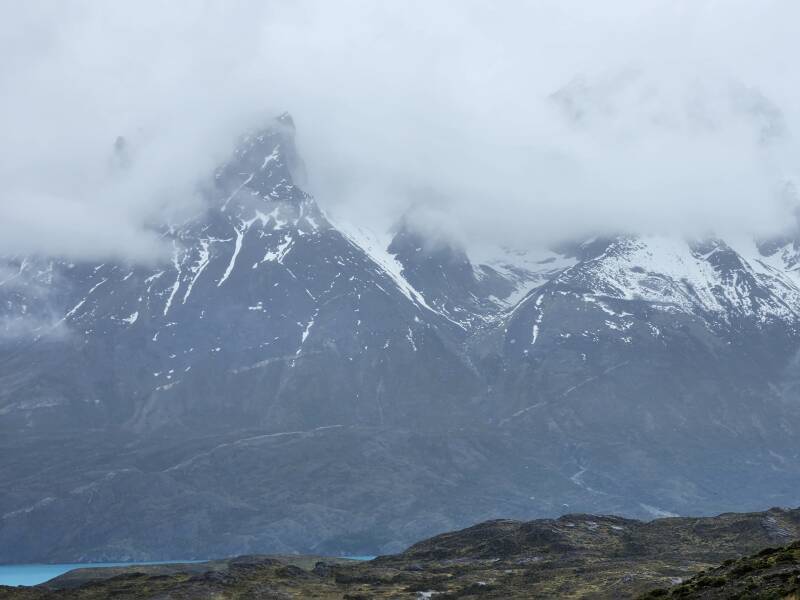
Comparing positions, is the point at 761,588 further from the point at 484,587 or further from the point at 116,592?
the point at 116,592

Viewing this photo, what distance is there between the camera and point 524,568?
156 meters

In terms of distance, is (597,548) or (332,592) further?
(597,548)

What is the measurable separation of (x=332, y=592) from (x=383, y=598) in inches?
487

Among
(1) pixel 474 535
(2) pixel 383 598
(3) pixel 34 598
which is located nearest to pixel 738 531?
(1) pixel 474 535

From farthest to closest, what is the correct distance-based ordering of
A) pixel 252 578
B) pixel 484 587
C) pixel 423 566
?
pixel 423 566, pixel 252 578, pixel 484 587

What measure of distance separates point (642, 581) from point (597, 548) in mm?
41305

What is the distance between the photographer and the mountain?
442 ft

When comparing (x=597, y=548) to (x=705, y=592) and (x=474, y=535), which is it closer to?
(x=474, y=535)

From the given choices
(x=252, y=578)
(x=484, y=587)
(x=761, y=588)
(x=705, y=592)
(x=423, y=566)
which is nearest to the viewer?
(x=761, y=588)

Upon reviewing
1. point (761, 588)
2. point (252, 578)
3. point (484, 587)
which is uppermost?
point (252, 578)

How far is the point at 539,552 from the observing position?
17175 cm

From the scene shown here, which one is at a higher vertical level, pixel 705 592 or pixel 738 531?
pixel 738 531

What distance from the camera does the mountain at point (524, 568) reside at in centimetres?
13462

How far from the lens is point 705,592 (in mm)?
78500
